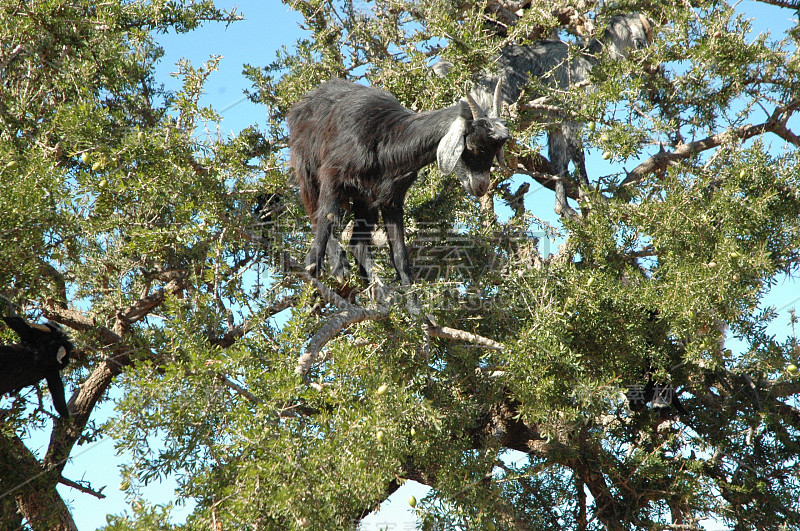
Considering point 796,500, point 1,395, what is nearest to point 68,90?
point 1,395

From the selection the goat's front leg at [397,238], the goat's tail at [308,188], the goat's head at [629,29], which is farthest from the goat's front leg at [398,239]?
Result: the goat's head at [629,29]

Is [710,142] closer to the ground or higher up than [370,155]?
closer to the ground

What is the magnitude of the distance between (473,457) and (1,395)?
2.85m

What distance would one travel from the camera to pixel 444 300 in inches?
185

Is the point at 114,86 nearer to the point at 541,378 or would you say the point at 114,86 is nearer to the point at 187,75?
the point at 187,75

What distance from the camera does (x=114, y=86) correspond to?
553 centimetres

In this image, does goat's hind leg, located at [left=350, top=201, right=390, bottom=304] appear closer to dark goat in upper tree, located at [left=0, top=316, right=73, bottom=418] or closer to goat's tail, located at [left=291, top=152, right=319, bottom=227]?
goat's tail, located at [left=291, top=152, right=319, bottom=227]

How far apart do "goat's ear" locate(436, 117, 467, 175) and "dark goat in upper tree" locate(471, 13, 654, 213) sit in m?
2.06

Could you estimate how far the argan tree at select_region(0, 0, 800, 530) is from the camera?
3.39 m

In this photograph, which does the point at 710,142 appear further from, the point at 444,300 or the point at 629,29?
the point at 444,300

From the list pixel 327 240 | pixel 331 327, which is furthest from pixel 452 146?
pixel 331 327

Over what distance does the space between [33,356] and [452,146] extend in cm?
281

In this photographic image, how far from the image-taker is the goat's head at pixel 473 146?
14.0 feet

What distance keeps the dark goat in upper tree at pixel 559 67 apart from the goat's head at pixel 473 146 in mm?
1851
